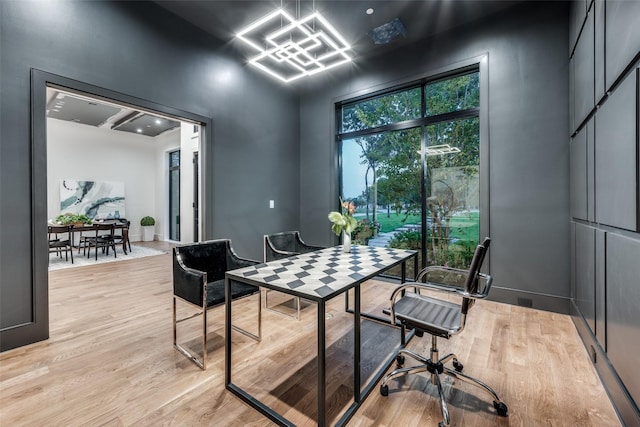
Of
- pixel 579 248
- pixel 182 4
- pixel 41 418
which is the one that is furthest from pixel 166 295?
pixel 579 248

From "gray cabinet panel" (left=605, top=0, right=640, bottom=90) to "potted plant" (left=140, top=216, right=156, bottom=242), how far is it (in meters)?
9.81

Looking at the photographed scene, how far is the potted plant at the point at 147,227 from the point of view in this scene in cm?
826

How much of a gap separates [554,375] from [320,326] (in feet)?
6.08

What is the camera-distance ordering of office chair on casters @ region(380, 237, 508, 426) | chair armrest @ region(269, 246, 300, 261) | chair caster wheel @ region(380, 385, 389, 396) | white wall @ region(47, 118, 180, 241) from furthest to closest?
1. white wall @ region(47, 118, 180, 241)
2. chair armrest @ region(269, 246, 300, 261)
3. chair caster wheel @ region(380, 385, 389, 396)
4. office chair on casters @ region(380, 237, 508, 426)

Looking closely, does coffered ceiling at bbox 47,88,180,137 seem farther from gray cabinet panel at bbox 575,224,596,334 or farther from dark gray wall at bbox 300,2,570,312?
gray cabinet panel at bbox 575,224,596,334

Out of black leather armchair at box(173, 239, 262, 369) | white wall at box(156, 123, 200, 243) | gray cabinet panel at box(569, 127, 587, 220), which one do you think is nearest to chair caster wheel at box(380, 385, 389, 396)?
black leather armchair at box(173, 239, 262, 369)

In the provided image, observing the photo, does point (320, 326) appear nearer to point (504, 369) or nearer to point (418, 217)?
point (504, 369)

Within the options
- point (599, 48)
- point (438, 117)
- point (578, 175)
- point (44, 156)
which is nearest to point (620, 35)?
point (599, 48)

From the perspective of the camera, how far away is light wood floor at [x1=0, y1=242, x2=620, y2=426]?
154 centimetres

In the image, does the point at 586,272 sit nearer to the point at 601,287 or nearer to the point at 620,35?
the point at 601,287

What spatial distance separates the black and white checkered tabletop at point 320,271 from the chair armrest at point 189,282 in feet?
1.27

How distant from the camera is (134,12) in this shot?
115 inches

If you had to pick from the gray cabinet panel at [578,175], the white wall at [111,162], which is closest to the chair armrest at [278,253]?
the gray cabinet panel at [578,175]

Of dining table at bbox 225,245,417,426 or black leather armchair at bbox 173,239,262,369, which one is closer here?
dining table at bbox 225,245,417,426
